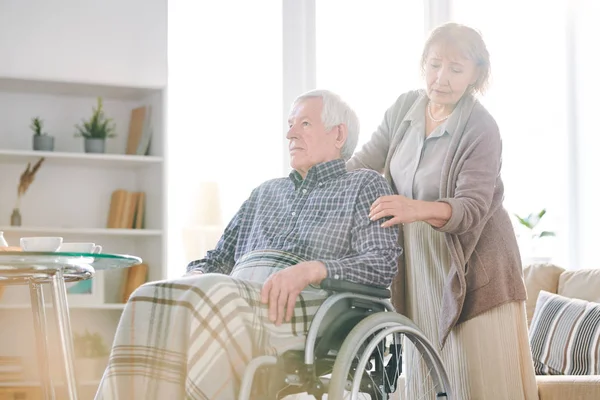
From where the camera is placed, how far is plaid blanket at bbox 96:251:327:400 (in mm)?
1737

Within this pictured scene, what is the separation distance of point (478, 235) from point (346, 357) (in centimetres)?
57

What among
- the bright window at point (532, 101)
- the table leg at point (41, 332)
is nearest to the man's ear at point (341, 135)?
the table leg at point (41, 332)

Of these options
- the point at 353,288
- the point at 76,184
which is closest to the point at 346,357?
the point at 353,288

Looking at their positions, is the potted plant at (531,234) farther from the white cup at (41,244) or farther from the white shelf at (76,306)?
the white cup at (41,244)

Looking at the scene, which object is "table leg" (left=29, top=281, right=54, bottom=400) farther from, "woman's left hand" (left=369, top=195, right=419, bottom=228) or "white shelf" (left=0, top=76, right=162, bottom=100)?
"white shelf" (left=0, top=76, right=162, bottom=100)

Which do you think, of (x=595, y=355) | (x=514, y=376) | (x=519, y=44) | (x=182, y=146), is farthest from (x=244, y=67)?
(x=514, y=376)

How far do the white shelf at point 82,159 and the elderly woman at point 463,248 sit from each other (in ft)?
6.62

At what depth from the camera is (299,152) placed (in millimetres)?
2404

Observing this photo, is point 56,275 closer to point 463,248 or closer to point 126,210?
point 463,248

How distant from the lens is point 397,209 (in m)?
2.09

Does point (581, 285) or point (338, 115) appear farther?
point (581, 285)

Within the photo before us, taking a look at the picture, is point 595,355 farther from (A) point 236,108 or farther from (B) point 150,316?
(A) point 236,108

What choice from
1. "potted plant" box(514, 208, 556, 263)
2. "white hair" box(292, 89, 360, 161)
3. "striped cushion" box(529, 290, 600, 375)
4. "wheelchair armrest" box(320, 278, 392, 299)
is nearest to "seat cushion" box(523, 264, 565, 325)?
"striped cushion" box(529, 290, 600, 375)

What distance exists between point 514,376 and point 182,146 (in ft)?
8.13
